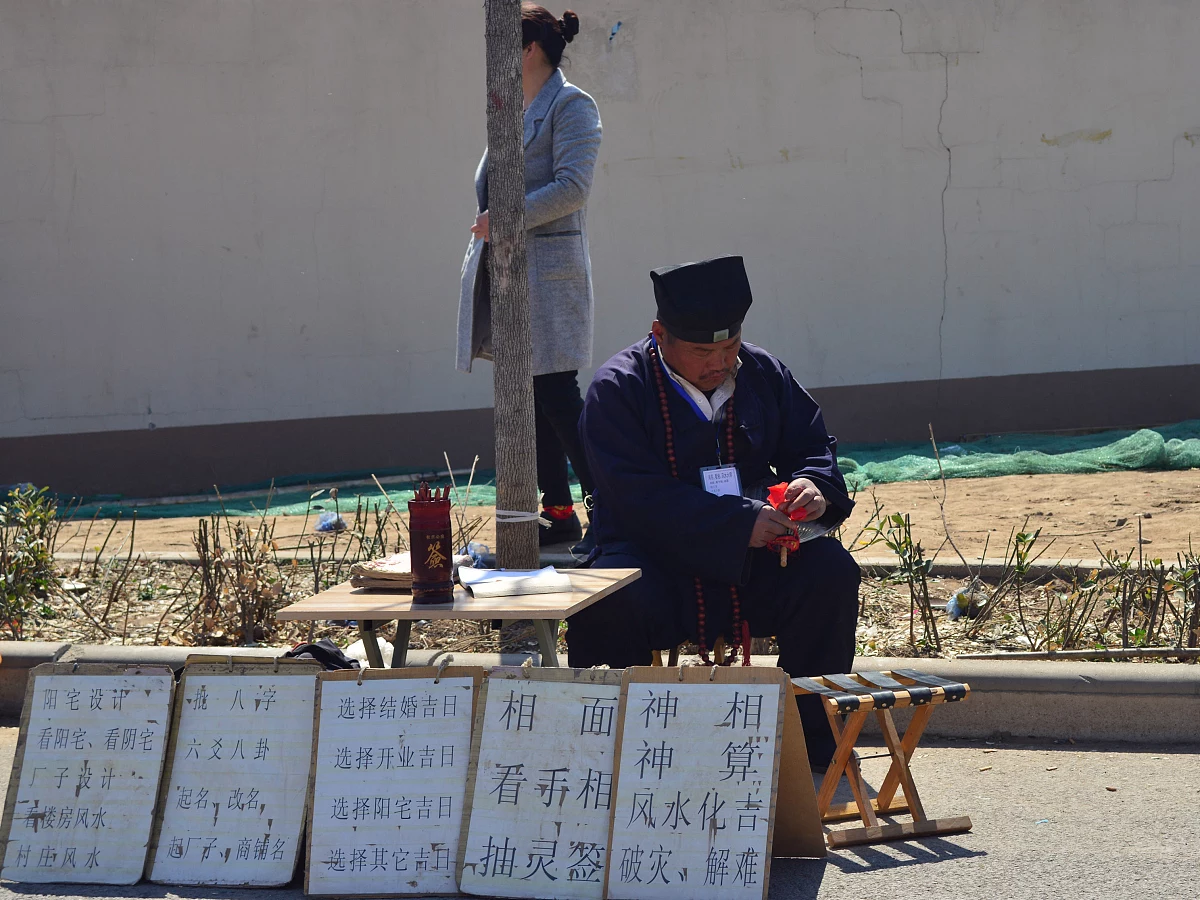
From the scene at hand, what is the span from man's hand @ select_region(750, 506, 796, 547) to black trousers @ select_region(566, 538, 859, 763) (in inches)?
6.4

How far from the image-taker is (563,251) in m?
5.35

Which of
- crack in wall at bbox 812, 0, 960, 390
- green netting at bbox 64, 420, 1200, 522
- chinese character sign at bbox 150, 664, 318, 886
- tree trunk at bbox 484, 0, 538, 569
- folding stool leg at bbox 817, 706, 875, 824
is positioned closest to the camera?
chinese character sign at bbox 150, 664, 318, 886

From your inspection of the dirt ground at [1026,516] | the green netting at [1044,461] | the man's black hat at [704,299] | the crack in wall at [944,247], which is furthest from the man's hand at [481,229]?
the crack in wall at [944,247]

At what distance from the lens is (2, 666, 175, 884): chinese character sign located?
3264 mm

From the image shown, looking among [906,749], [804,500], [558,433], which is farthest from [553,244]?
[906,749]

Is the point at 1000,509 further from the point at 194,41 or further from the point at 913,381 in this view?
the point at 194,41

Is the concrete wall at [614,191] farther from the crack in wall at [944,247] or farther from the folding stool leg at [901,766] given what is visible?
the folding stool leg at [901,766]

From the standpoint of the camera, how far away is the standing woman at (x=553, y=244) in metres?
5.18

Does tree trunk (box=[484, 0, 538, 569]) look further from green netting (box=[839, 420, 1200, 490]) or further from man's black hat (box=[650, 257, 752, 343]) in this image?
green netting (box=[839, 420, 1200, 490])

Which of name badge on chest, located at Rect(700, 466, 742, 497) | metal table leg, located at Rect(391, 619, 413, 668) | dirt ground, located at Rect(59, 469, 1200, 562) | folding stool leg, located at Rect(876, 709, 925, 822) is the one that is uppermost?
name badge on chest, located at Rect(700, 466, 742, 497)

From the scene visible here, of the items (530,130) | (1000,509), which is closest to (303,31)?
(530,130)

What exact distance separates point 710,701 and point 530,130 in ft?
9.54

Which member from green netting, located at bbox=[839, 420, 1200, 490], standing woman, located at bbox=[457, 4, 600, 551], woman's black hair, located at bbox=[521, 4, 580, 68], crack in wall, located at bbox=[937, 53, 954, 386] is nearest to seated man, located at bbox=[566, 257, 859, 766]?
standing woman, located at bbox=[457, 4, 600, 551]

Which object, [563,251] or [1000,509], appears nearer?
[563,251]
